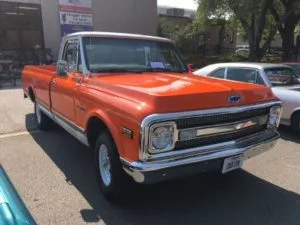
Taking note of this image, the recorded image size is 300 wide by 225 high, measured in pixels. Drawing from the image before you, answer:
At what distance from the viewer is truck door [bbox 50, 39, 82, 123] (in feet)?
16.6

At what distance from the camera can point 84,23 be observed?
22.1 meters

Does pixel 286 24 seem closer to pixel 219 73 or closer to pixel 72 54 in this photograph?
pixel 219 73

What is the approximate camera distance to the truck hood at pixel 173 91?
348 centimetres

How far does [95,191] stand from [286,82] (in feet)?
16.1

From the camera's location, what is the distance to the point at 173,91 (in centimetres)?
372

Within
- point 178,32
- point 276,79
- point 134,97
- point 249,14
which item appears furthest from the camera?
point 178,32

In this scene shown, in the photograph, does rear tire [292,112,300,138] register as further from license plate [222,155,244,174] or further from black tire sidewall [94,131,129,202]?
black tire sidewall [94,131,129,202]

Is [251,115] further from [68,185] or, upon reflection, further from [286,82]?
[286,82]

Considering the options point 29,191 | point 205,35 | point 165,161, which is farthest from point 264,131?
point 205,35

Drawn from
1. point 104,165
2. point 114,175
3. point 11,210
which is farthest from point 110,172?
point 11,210

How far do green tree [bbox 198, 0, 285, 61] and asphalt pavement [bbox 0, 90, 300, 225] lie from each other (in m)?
13.3

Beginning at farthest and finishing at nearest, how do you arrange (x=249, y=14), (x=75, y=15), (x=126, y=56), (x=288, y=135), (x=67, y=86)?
1. (x=75, y=15)
2. (x=249, y=14)
3. (x=288, y=135)
4. (x=67, y=86)
5. (x=126, y=56)

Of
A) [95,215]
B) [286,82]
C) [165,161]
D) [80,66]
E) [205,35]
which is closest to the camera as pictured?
[165,161]

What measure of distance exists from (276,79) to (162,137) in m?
4.79
